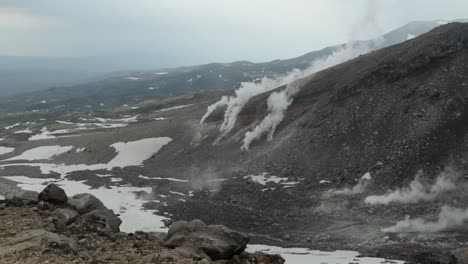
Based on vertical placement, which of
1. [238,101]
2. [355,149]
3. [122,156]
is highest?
[238,101]

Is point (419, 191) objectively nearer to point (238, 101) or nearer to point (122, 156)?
point (238, 101)

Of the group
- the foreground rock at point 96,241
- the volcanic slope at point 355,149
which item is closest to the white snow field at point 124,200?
the volcanic slope at point 355,149

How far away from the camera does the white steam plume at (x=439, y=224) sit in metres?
39.2

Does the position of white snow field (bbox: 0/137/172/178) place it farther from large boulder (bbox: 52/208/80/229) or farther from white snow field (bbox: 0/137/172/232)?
large boulder (bbox: 52/208/80/229)

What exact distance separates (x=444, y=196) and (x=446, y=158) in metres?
6.32

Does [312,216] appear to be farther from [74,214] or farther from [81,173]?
[81,173]

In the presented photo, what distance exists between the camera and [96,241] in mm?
20594

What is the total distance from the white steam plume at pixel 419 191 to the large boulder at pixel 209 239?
27.0 m

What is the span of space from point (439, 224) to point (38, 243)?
32.7 meters

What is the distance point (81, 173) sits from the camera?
3083 inches

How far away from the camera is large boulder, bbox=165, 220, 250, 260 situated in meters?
21.7

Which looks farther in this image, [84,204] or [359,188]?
[359,188]

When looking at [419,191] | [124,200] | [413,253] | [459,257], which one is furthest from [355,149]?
[459,257]

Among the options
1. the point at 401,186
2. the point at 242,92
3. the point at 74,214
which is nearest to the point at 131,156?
the point at 242,92
